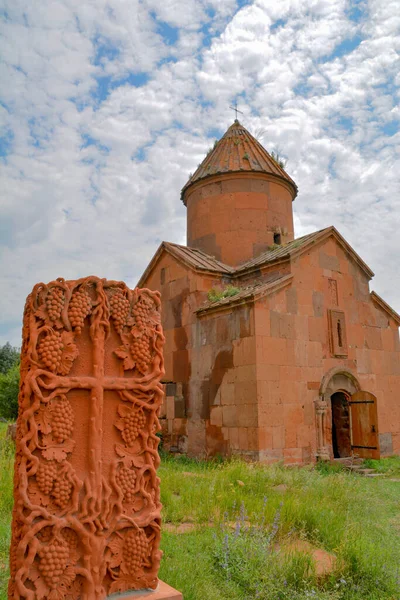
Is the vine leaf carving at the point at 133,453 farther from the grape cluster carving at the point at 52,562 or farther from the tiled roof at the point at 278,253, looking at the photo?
the tiled roof at the point at 278,253

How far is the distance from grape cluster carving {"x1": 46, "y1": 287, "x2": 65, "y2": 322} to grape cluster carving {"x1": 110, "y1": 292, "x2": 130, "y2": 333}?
301mm

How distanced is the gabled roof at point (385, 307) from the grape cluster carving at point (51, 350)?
360 inches

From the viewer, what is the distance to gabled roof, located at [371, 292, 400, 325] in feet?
34.6

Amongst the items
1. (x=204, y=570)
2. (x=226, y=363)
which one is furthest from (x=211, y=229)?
(x=204, y=570)

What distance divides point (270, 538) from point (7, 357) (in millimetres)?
27467

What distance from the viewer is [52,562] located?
7.67ft

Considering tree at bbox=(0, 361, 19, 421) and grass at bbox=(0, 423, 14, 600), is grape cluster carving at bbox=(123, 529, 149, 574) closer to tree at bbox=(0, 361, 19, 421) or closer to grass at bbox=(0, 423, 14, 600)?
grass at bbox=(0, 423, 14, 600)

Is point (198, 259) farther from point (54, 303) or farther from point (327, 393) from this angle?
point (54, 303)

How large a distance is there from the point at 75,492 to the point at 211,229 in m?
9.56

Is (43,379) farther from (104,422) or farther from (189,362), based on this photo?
(189,362)

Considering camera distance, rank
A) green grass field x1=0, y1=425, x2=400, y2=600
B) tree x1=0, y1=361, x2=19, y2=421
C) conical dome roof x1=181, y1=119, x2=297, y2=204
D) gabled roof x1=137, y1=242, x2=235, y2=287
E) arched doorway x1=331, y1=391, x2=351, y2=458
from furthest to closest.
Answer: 1. tree x1=0, y1=361, x2=19, y2=421
2. conical dome roof x1=181, y1=119, x2=297, y2=204
3. gabled roof x1=137, y1=242, x2=235, y2=287
4. arched doorway x1=331, y1=391, x2=351, y2=458
5. green grass field x1=0, y1=425, x2=400, y2=600

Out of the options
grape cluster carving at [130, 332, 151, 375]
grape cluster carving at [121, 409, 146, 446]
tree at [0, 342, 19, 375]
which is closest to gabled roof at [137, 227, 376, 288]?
grape cluster carving at [130, 332, 151, 375]

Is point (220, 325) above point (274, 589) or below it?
above

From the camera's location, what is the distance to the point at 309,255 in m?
9.44
